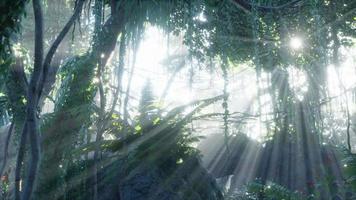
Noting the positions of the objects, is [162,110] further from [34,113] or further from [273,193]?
[34,113]

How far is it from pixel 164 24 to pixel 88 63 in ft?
5.09

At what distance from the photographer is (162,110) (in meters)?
8.25

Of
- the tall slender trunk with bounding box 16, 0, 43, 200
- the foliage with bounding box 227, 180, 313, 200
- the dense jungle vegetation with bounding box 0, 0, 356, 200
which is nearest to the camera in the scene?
the tall slender trunk with bounding box 16, 0, 43, 200

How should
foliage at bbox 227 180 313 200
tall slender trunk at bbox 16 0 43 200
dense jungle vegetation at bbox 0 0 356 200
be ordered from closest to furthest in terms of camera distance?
1. tall slender trunk at bbox 16 0 43 200
2. dense jungle vegetation at bbox 0 0 356 200
3. foliage at bbox 227 180 313 200

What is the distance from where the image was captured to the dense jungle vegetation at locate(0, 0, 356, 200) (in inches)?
211

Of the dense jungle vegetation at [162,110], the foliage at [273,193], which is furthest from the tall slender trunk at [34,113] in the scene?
the foliage at [273,193]

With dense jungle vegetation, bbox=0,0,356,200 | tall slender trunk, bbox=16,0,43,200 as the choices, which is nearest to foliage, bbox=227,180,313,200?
dense jungle vegetation, bbox=0,0,356,200

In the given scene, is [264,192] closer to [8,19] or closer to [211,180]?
[211,180]

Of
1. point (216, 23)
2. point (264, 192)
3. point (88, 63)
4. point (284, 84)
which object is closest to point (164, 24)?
point (88, 63)

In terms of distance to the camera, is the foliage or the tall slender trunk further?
the foliage

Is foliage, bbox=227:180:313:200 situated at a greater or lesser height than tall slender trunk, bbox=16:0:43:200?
lesser

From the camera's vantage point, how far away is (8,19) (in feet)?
12.8

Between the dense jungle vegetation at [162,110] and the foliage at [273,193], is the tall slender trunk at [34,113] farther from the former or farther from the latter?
the foliage at [273,193]

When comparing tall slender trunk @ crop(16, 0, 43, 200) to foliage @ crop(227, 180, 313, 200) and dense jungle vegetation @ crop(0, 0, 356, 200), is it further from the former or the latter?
foliage @ crop(227, 180, 313, 200)
